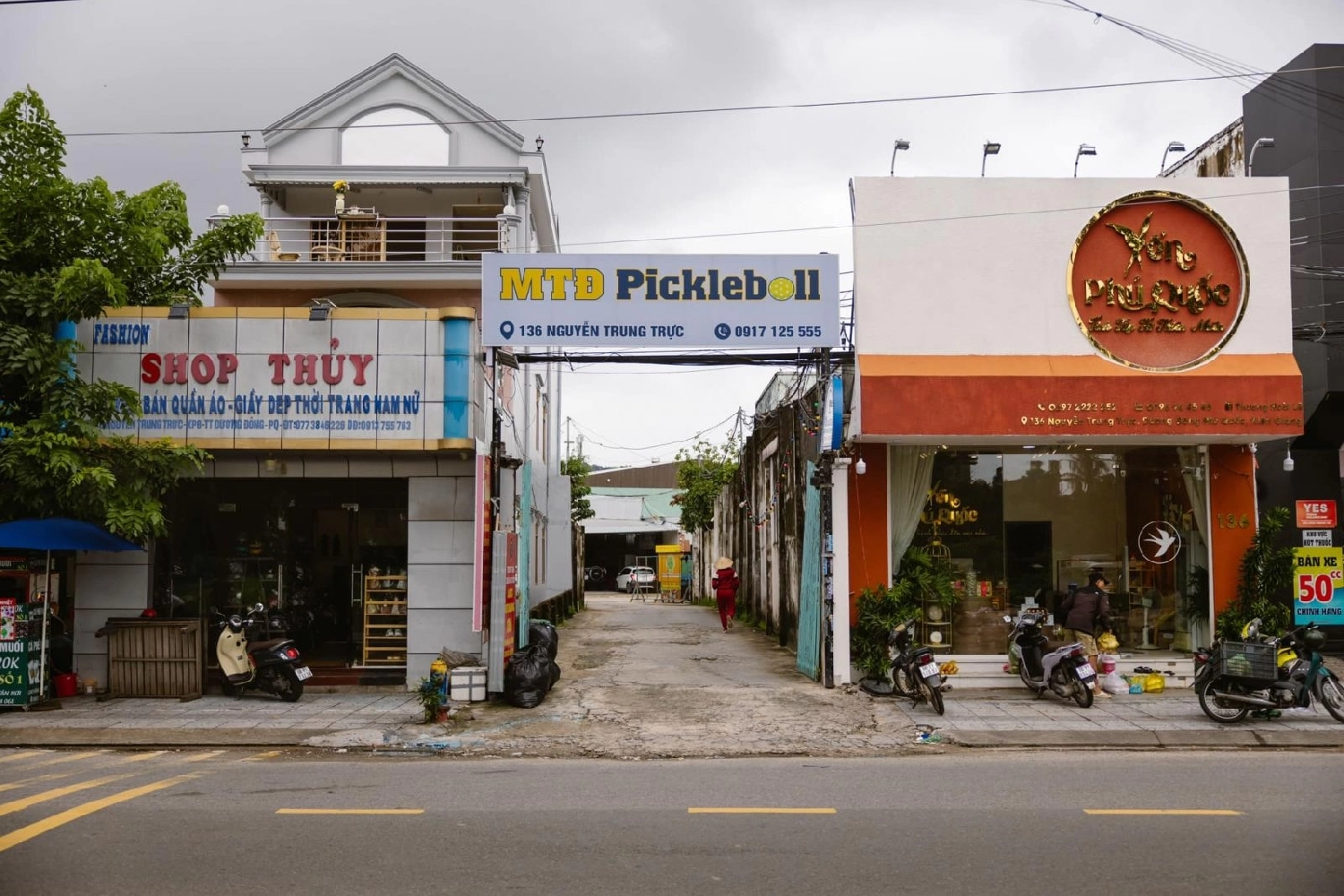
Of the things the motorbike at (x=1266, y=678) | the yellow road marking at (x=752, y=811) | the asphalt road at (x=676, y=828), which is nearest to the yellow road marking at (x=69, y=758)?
the asphalt road at (x=676, y=828)

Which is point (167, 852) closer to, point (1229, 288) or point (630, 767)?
point (630, 767)

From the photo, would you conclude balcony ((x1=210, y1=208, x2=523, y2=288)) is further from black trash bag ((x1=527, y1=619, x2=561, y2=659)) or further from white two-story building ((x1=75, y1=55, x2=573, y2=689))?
black trash bag ((x1=527, y1=619, x2=561, y2=659))

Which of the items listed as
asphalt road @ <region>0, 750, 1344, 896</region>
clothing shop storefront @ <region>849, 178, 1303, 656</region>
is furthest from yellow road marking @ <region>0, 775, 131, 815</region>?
clothing shop storefront @ <region>849, 178, 1303, 656</region>

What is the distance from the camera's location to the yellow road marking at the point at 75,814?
23.9ft

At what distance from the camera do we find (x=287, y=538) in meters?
16.6

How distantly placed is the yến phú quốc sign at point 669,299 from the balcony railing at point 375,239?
8.41m

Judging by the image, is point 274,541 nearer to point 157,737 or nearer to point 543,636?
point 543,636

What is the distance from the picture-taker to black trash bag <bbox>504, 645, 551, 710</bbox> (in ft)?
46.4

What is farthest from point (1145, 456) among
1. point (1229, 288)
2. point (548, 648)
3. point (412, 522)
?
point (412, 522)

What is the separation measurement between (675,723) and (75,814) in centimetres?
678

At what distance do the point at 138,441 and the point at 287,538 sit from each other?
2.85 meters

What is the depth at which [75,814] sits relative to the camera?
26.5ft

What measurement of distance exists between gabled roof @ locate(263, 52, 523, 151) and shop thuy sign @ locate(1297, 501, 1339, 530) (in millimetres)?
17565

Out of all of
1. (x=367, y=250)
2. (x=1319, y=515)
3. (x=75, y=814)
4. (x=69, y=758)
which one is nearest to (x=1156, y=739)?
(x=1319, y=515)
